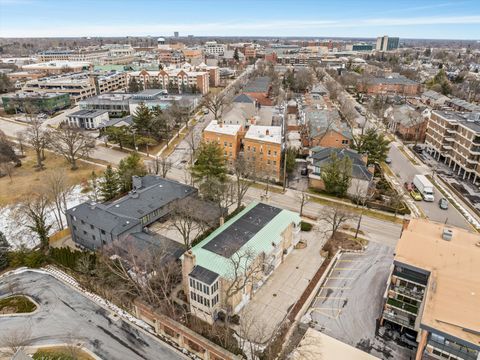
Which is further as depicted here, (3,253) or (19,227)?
(19,227)

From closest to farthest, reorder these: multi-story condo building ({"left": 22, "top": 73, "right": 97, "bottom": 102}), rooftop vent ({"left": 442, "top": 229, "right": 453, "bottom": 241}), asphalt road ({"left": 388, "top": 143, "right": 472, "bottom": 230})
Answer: rooftop vent ({"left": 442, "top": 229, "right": 453, "bottom": 241}), asphalt road ({"left": 388, "top": 143, "right": 472, "bottom": 230}), multi-story condo building ({"left": 22, "top": 73, "right": 97, "bottom": 102})

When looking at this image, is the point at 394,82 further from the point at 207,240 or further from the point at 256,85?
the point at 207,240

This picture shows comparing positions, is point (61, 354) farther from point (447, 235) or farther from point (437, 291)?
point (447, 235)

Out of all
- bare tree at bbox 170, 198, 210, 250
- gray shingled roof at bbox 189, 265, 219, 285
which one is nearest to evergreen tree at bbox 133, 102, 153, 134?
bare tree at bbox 170, 198, 210, 250

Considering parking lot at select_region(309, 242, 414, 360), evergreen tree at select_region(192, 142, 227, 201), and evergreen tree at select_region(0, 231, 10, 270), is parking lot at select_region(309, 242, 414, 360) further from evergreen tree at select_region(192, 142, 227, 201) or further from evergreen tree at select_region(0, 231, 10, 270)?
evergreen tree at select_region(0, 231, 10, 270)

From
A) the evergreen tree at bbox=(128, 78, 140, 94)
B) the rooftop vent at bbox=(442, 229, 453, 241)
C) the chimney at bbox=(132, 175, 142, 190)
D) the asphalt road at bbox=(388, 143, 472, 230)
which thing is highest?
the evergreen tree at bbox=(128, 78, 140, 94)

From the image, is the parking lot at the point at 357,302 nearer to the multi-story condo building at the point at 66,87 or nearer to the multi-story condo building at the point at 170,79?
the multi-story condo building at the point at 170,79

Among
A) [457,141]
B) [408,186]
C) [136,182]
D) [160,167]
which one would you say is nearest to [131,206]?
[136,182]
